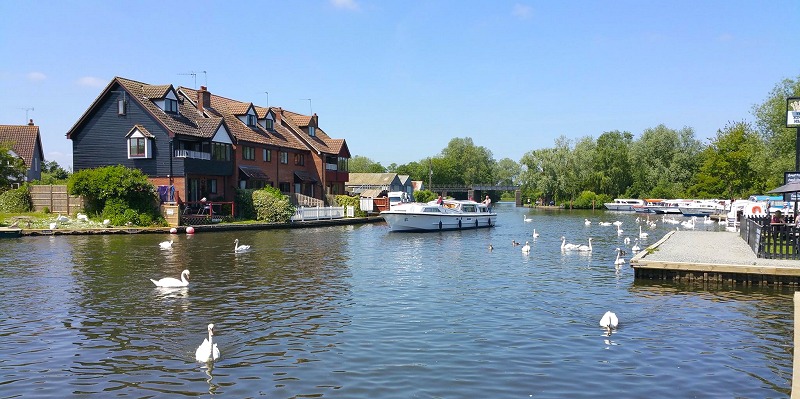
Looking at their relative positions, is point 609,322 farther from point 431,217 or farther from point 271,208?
point 271,208

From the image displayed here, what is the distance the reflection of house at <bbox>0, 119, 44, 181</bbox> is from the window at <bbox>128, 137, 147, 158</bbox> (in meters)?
26.1

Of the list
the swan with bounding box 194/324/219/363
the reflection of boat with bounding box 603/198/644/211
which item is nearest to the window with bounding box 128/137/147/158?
the swan with bounding box 194/324/219/363

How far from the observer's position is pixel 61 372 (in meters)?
12.8

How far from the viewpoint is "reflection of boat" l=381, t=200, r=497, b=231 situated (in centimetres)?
5110

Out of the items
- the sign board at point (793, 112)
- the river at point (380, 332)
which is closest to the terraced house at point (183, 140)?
the river at point (380, 332)

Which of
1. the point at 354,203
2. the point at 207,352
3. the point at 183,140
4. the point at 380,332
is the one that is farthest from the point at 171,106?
the point at 207,352

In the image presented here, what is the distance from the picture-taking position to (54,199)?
51.1 meters

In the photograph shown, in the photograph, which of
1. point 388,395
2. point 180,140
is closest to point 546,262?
point 388,395

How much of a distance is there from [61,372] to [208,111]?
49.5 metres

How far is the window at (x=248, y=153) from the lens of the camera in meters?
59.7

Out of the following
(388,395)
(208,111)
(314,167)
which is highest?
(208,111)

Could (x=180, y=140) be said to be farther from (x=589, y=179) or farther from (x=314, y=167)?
(x=589, y=179)

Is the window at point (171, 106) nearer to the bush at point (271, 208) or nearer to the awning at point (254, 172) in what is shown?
the awning at point (254, 172)

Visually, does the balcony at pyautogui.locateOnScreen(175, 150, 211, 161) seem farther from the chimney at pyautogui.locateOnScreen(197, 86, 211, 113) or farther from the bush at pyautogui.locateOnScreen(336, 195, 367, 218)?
the bush at pyautogui.locateOnScreen(336, 195, 367, 218)
